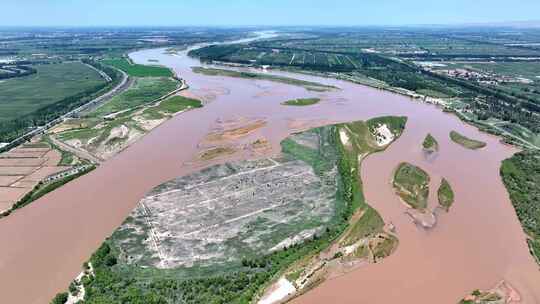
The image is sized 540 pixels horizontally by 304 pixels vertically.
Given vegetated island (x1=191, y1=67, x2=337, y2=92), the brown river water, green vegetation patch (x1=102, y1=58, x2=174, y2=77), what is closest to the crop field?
green vegetation patch (x1=102, y1=58, x2=174, y2=77)

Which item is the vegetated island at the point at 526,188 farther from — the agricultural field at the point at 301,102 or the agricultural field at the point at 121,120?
the agricultural field at the point at 121,120

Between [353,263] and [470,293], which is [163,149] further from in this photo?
[470,293]

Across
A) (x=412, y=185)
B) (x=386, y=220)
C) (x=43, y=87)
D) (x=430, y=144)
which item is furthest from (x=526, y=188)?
(x=43, y=87)

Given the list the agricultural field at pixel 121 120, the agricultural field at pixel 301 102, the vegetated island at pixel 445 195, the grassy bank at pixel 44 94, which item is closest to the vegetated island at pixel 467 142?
the vegetated island at pixel 445 195

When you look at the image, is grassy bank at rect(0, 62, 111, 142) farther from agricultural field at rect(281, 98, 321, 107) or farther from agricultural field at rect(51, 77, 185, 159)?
agricultural field at rect(281, 98, 321, 107)

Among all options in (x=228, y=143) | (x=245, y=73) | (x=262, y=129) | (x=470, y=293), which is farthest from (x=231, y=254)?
(x=245, y=73)
